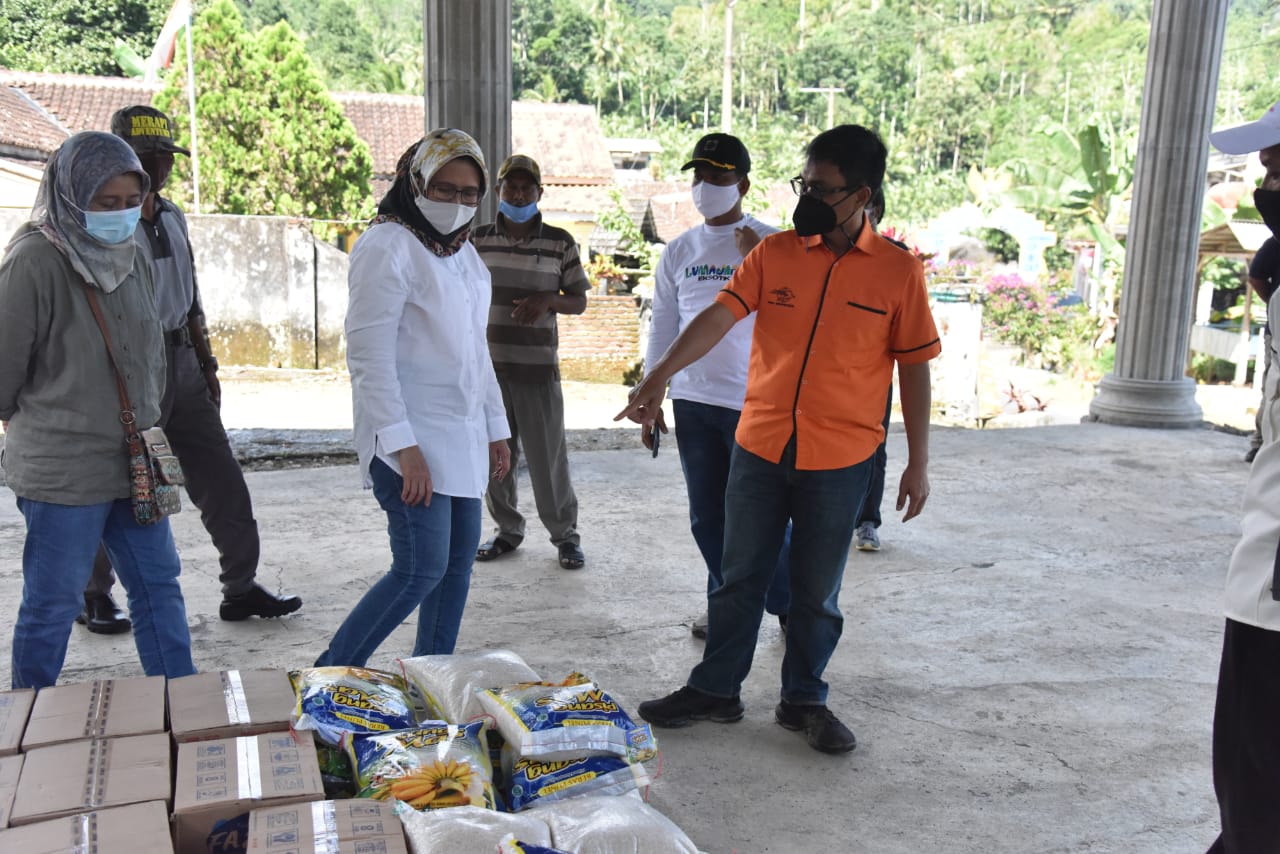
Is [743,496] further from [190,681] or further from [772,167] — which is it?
[772,167]

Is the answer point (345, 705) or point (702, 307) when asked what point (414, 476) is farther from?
point (702, 307)

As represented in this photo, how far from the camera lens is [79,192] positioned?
2578mm

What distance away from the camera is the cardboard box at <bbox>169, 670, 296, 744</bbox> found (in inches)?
82.4

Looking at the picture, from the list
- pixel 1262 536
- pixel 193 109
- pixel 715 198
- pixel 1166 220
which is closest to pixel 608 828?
pixel 1262 536

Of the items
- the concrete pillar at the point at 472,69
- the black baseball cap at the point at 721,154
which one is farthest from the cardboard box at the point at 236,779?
the concrete pillar at the point at 472,69

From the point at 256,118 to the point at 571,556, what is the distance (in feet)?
50.0

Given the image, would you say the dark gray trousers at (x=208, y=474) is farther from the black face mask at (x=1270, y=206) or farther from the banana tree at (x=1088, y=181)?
the banana tree at (x=1088, y=181)

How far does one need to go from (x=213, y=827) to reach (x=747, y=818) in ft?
4.63

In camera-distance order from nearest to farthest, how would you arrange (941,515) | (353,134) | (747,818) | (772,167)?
(747,818), (941,515), (353,134), (772,167)

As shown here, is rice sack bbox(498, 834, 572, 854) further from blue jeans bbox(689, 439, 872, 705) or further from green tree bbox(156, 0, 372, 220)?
green tree bbox(156, 0, 372, 220)

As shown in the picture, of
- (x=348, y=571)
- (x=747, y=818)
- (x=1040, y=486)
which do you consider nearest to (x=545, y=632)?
(x=348, y=571)

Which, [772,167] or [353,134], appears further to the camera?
[772,167]

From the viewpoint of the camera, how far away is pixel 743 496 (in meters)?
3.15

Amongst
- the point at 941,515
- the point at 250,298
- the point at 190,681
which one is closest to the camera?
the point at 190,681
